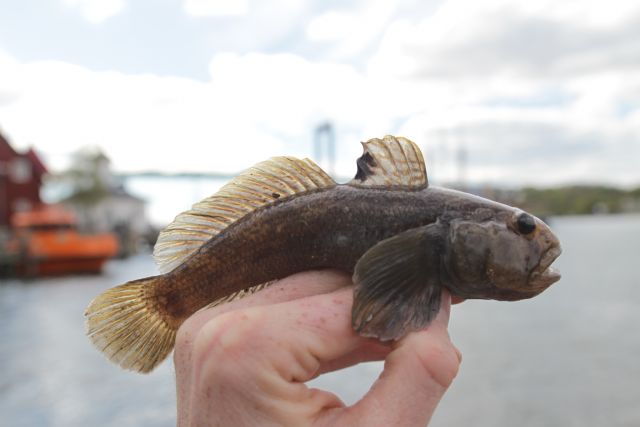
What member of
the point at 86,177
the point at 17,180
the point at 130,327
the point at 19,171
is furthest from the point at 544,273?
the point at 86,177

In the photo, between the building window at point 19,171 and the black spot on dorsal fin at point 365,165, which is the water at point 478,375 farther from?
the building window at point 19,171

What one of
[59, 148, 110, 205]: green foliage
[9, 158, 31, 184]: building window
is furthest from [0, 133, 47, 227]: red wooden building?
[59, 148, 110, 205]: green foliage

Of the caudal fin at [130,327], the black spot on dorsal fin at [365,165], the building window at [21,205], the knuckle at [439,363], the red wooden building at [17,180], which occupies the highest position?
the black spot on dorsal fin at [365,165]

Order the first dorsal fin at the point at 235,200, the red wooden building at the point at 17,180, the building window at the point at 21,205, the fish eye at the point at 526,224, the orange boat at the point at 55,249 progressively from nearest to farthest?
1. the fish eye at the point at 526,224
2. the first dorsal fin at the point at 235,200
3. the orange boat at the point at 55,249
4. the red wooden building at the point at 17,180
5. the building window at the point at 21,205

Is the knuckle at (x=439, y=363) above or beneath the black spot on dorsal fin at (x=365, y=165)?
beneath

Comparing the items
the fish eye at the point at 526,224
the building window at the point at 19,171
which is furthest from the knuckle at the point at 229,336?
the building window at the point at 19,171

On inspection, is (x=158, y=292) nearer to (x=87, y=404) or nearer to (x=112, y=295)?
(x=112, y=295)
